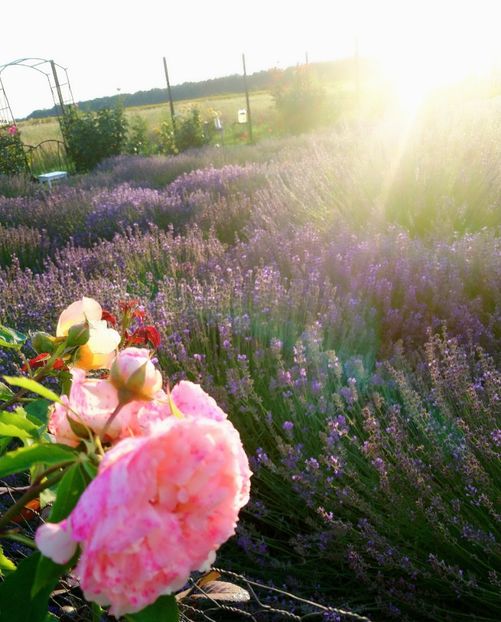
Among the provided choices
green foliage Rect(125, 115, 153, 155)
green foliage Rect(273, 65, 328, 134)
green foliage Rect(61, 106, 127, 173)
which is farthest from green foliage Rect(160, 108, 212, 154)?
green foliage Rect(273, 65, 328, 134)

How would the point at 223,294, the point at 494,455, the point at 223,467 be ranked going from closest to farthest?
the point at 223,467 < the point at 494,455 < the point at 223,294

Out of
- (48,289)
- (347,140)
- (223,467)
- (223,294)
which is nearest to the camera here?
(223,467)

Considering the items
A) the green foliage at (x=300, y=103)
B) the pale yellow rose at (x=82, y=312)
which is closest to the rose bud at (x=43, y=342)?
the pale yellow rose at (x=82, y=312)

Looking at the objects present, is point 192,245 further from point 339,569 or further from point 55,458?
point 55,458

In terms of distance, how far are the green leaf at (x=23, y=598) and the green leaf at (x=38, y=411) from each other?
263 millimetres

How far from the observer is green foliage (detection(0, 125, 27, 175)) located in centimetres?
1156

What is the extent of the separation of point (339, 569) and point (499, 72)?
16.0m

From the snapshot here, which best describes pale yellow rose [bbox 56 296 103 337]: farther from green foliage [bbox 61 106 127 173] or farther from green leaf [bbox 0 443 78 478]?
green foliage [bbox 61 106 127 173]

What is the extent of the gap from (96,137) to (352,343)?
1086 cm

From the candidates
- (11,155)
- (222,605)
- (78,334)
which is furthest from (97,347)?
(11,155)

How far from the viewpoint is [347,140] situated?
6.08 meters

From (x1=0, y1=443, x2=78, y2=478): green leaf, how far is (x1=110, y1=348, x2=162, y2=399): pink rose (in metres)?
0.07

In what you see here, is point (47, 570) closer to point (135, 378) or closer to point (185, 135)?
point (135, 378)

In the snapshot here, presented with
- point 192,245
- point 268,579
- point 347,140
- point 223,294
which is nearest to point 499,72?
point 347,140
